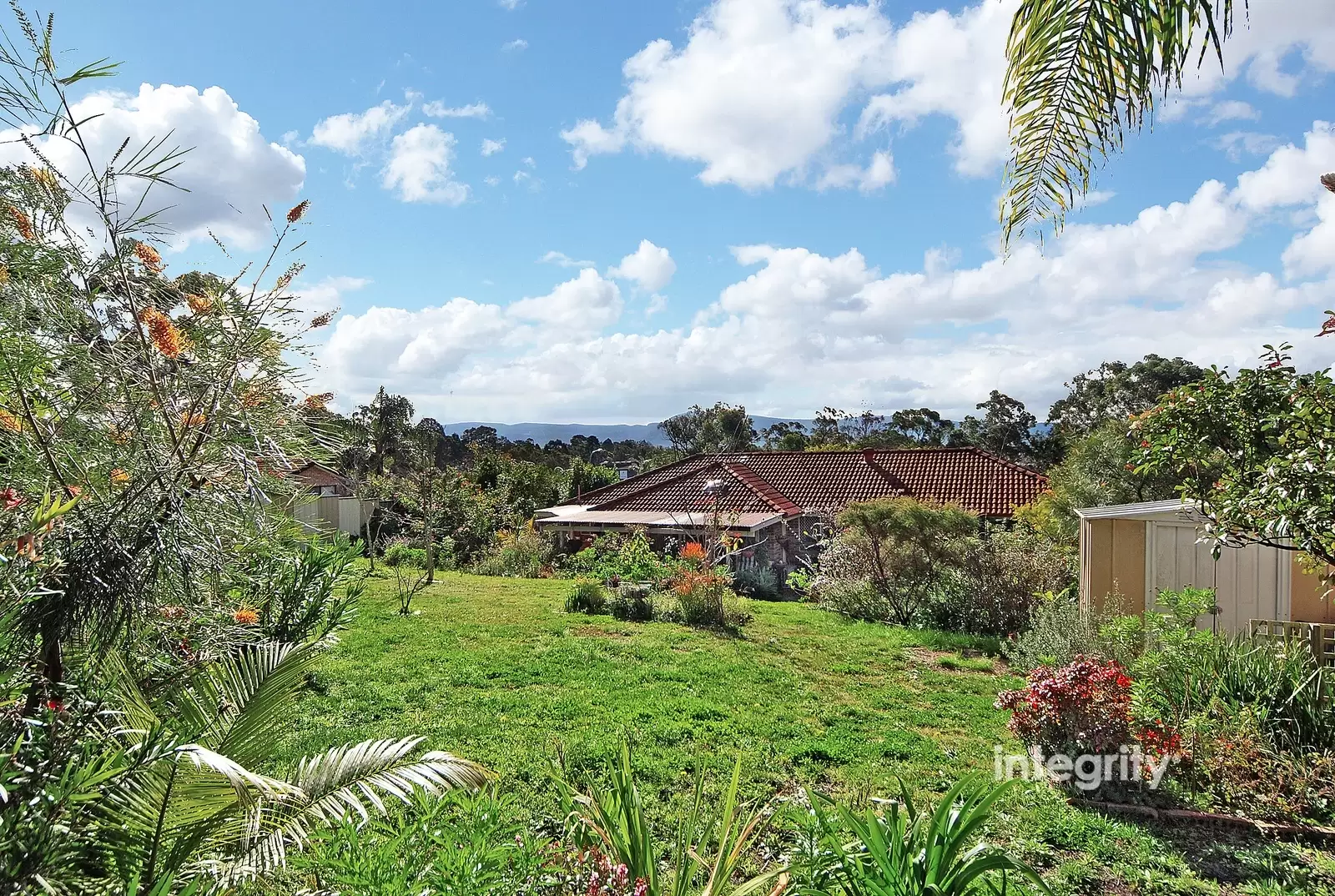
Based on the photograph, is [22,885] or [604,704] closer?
[22,885]

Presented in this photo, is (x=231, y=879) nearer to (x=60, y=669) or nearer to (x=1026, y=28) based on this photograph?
(x=60, y=669)

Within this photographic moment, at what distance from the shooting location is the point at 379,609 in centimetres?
1293

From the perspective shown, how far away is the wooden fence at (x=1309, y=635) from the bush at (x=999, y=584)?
4.07 metres

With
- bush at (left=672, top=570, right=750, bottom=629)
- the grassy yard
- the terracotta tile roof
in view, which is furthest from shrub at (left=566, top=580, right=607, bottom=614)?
the terracotta tile roof

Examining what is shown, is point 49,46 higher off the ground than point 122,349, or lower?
higher

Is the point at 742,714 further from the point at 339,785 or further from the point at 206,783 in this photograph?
the point at 206,783

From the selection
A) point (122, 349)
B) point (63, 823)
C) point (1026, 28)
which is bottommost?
point (63, 823)

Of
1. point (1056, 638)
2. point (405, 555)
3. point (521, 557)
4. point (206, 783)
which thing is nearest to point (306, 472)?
→ point (206, 783)

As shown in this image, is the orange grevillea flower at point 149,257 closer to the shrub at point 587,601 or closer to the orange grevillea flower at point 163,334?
the orange grevillea flower at point 163,334

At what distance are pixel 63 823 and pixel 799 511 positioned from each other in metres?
19.2

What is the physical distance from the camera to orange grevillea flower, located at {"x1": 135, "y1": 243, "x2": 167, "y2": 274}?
115 inches

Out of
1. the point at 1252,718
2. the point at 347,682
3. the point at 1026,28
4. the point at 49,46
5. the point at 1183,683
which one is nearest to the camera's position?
the point at 49,46

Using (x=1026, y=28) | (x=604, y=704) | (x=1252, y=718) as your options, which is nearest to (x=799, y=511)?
(x=604, y=704)

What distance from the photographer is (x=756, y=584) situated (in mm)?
17656
